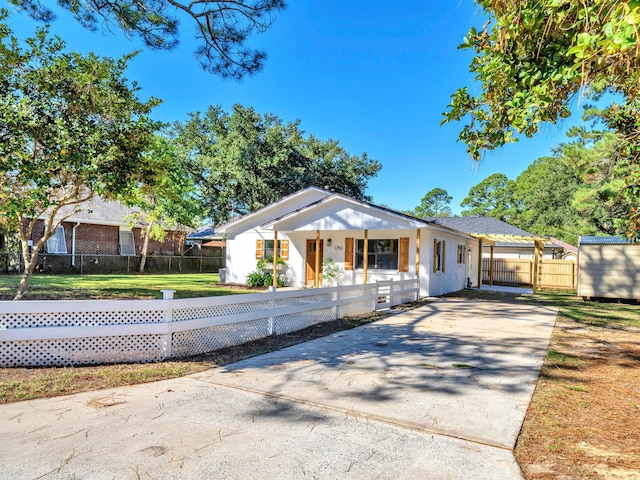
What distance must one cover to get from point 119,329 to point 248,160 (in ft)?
77.8

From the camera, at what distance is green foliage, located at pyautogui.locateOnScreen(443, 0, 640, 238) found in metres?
3.23

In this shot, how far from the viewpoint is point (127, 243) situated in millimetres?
25109

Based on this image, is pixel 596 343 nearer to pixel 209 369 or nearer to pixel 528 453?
pixel 528 453

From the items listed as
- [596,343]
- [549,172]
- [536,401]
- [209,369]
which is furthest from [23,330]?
[549,172]

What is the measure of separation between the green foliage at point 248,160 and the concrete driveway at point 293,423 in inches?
924

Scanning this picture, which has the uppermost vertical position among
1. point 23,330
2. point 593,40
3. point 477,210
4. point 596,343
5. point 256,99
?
point 256,99

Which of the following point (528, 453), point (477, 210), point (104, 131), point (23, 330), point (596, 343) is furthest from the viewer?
point (477, 210)

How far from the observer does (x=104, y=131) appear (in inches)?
335

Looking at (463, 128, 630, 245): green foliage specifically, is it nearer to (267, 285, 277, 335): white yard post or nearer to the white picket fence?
(267, 285, 277, 335): white yard post

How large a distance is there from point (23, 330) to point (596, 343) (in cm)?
897

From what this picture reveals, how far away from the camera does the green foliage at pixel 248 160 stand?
2778 cm

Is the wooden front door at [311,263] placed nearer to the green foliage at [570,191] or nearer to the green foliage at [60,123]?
the green foliage at [60,123]

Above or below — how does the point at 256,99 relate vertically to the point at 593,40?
above

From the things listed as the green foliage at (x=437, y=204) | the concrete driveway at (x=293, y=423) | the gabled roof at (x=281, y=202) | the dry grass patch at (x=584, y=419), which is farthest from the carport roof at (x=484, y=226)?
the green foliage at (x=437, y=204)
